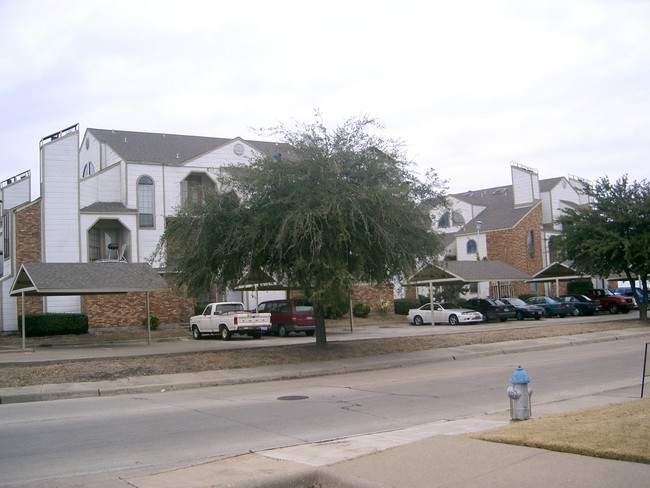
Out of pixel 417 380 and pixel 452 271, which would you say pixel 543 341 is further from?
pixel 452 271

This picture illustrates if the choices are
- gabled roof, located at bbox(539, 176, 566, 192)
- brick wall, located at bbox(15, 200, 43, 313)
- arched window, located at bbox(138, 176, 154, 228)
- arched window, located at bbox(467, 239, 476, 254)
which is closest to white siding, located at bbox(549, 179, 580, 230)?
gabled roof, located at bbox(539, 176, 566, 192)

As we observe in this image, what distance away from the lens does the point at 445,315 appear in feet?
129

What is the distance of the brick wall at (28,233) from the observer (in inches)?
1403

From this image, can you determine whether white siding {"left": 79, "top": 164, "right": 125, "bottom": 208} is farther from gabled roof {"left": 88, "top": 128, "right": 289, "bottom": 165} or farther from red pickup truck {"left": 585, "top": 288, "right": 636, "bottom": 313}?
red pickup truck {"left": 585, "top": 288, "right": 636, "bottom": 313}

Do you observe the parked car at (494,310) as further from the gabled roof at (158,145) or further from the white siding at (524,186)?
the white siding at (524,186)

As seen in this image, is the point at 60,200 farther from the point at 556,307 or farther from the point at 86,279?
the point at 556,307

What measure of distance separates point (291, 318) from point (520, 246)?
32.1 meters

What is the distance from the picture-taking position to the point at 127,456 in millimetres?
8547

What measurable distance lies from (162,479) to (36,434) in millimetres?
3983

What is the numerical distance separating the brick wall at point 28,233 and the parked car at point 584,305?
3198 centimetres

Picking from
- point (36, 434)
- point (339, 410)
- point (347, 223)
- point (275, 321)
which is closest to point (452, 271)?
point (275, 321)

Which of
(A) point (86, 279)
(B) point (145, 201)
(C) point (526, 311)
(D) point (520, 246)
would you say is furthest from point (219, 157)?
(D) point (520, 246)

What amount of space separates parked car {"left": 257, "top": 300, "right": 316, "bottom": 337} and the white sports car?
30.0ft

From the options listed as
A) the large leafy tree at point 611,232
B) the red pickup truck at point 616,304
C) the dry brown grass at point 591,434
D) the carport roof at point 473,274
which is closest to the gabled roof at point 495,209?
the carport roof at point 473,274
